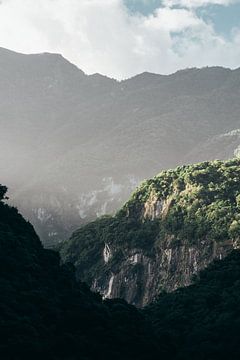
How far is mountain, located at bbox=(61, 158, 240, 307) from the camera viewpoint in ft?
395

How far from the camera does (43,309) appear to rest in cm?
6994

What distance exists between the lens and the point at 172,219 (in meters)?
131

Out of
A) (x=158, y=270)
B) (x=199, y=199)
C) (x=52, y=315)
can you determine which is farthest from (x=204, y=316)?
(x=199, y=199)

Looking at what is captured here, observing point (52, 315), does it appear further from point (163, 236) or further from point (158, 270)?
point (163, 236)

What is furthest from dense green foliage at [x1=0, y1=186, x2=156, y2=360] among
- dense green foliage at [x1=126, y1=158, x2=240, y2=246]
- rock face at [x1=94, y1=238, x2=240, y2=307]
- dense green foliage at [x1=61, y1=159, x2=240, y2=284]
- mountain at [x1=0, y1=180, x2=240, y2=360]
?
dense green foliage at [x1=61, y1=159, x2=240, y2=284]

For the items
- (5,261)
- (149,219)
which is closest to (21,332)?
(5,261)

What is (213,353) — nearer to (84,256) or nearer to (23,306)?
(23,306)

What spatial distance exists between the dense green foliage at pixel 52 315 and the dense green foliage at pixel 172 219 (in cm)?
4044

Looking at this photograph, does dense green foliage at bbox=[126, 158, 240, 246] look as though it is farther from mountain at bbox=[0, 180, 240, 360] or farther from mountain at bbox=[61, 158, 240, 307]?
mountain at bbox=[0, 180, 240, 360]

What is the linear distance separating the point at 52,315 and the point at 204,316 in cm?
2417

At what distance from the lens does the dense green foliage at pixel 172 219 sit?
123312 millimetres

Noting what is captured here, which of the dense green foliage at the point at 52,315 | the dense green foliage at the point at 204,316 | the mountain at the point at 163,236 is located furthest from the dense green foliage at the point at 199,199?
the dense green foliage at the point at 52,315

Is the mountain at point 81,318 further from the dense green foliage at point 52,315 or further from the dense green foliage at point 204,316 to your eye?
the dense green foliage at point 204,316

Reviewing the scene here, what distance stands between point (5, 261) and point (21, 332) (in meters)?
13.8
